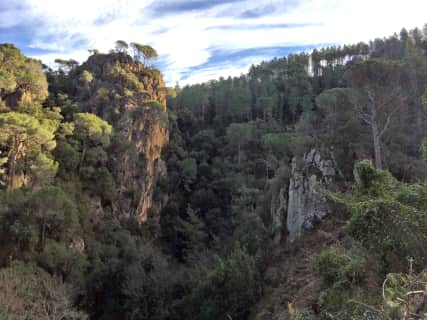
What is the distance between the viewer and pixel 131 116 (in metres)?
26.6

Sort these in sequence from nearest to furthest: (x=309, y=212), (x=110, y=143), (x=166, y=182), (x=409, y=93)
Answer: (x=309, y=212)
(x=409, y=93)
(x=110, y=143)
(x=166, y=182)

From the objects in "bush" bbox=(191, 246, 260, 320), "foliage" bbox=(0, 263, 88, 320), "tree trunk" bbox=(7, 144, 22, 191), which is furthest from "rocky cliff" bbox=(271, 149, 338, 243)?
"tree trunk" bbox=(7, 144, 22, 191)

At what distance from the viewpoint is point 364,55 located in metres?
50.5

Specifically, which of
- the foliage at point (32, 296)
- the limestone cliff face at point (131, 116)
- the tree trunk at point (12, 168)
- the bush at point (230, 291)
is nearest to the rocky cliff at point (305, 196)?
the bush at point (230, 291)

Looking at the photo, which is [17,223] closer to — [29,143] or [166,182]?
[29,143]

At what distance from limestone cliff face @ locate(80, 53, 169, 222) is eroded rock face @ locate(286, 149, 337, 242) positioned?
1302cm

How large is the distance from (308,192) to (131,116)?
16475 mm

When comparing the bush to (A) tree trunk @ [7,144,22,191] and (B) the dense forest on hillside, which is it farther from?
(A) tree trunk @ [7,144,22,191]

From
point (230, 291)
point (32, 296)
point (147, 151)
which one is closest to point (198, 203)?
point (147, 151)

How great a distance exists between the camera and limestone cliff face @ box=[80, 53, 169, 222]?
981 inches

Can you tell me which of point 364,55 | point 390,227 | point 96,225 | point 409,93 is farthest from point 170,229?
point 364,55

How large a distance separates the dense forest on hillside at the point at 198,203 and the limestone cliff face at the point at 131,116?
0.40 feet

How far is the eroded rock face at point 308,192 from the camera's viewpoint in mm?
14875

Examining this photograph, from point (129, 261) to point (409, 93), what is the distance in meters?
18.2
